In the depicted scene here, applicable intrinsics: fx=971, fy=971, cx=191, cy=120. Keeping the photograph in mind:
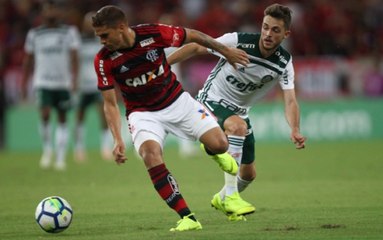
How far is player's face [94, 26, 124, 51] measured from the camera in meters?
8.82

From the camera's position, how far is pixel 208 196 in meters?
12.7

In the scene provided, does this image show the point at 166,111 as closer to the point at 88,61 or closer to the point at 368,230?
the point at 368,230

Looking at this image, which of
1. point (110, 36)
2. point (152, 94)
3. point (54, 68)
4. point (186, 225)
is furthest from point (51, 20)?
point (186, 225)

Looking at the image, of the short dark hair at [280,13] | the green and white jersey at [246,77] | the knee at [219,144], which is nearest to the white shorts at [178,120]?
the knee at [219,144]

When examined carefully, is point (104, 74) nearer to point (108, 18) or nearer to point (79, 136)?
point (108, 18)

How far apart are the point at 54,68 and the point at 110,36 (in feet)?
29.3

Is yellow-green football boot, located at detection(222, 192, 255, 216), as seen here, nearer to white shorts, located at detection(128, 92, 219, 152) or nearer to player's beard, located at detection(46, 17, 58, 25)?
white shorts, located at detection(128, 92, 219, 152)

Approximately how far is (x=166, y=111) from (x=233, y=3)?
1692cm

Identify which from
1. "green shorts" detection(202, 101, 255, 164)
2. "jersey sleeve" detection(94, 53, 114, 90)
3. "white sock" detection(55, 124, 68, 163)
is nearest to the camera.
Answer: "jersey sleeve" detection(94, 53, 114, 90)

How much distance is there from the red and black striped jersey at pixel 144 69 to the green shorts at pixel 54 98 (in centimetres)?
827

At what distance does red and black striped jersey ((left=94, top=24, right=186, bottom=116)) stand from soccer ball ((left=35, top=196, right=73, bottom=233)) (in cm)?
118

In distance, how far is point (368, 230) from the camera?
8672mm

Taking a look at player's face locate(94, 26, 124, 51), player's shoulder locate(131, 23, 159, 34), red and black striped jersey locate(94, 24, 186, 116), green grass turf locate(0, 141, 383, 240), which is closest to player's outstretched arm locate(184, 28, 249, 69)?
red and black striped jersey locate(94, 24, 186, 116)

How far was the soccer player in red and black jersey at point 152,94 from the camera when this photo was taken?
29.1 feet
